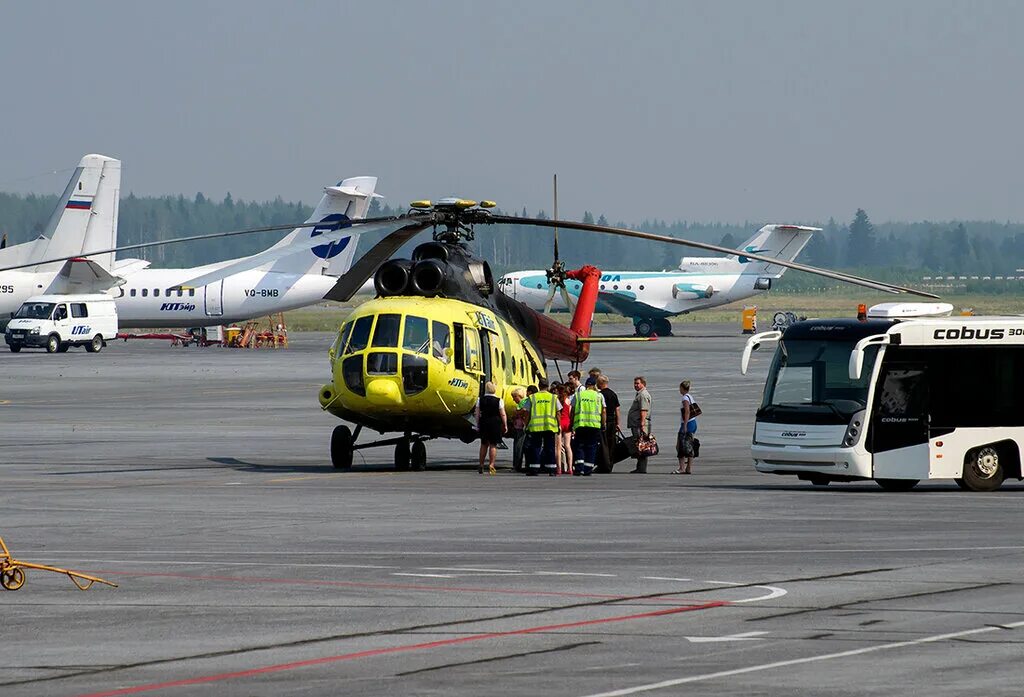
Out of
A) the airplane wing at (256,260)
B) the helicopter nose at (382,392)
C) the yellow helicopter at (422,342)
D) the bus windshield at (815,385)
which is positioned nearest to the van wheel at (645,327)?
the airplane wing at (256,260)

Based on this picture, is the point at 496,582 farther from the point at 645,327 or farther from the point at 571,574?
the point at 645,327

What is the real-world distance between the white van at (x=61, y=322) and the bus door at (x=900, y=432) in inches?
2327

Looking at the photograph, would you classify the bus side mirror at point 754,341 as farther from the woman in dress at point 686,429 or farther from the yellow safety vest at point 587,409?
the yellow safety vest at point 587,409

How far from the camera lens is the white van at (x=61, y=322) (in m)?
77.7

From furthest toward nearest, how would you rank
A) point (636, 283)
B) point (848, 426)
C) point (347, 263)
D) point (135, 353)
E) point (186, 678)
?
point (636, 283)
point (347, 263)
point (135, 353)
point (848, 426)
point (186, 678)

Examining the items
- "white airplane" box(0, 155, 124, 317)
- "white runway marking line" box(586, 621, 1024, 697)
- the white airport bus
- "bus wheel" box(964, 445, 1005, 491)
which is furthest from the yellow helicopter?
"white airplane" box(0, 155, 124, 317)

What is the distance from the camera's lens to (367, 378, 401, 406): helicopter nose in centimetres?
2705

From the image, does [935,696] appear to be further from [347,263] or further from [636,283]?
[636,283]

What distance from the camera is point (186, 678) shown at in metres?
10.7

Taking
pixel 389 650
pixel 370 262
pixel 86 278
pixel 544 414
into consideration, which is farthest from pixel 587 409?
pixel 86 278

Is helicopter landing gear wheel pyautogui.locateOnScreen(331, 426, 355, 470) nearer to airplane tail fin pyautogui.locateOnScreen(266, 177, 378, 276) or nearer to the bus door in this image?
the bus door

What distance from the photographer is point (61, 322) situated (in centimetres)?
7812

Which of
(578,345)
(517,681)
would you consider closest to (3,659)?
(517,681)

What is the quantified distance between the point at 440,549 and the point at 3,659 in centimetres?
674
